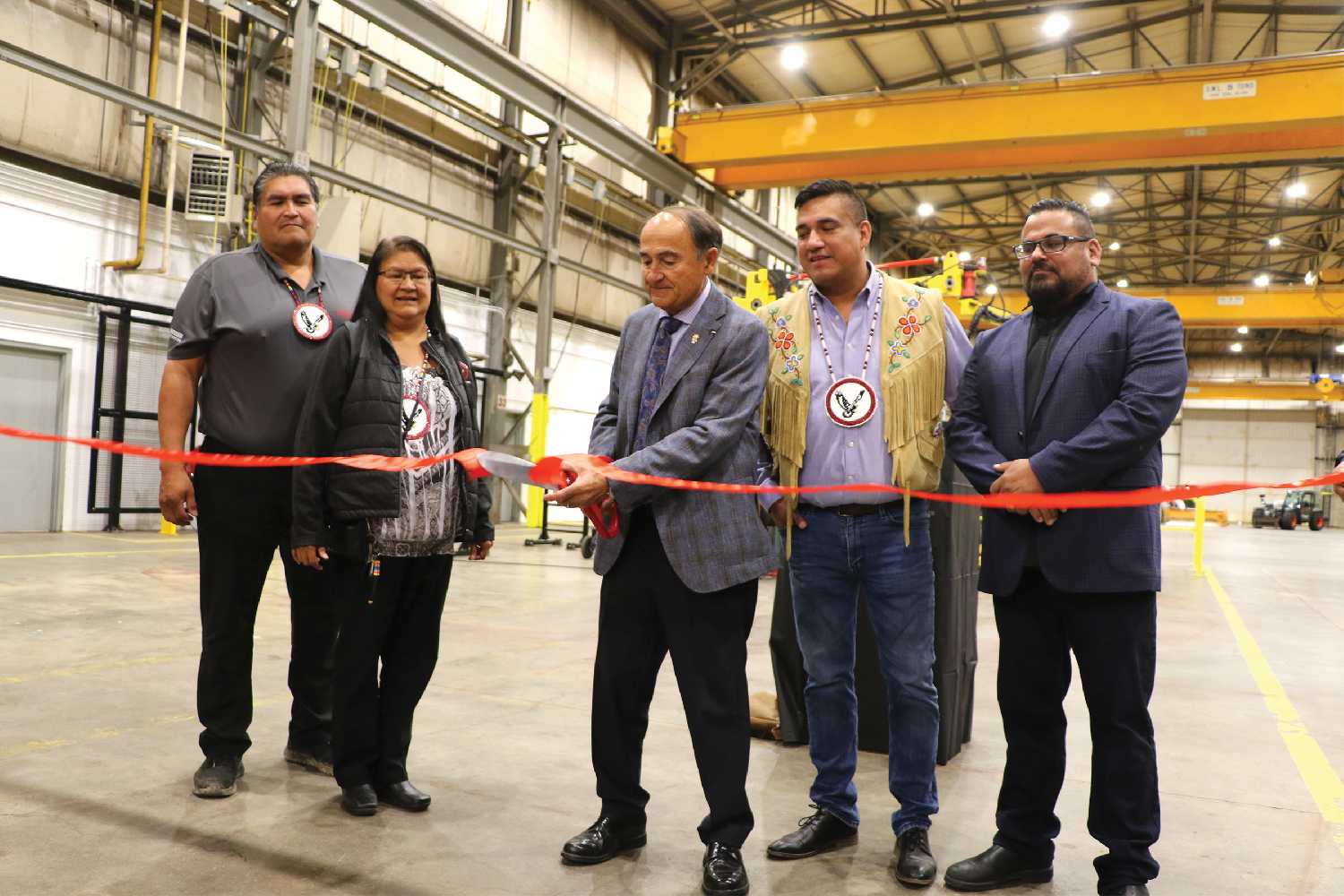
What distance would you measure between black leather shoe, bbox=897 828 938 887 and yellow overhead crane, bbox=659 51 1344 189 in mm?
11722

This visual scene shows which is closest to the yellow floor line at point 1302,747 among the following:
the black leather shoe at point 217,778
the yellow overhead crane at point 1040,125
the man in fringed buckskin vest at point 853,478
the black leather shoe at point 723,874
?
the man in fringed buckskin vest at point 853,478

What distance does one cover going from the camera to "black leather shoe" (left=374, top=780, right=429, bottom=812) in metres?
2.76

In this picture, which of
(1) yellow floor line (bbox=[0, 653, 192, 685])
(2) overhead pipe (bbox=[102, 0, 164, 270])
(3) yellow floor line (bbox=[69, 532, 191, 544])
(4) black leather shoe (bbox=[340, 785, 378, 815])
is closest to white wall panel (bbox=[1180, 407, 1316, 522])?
(3) yellow floor line (bbox=[69, 532, 191, 544])

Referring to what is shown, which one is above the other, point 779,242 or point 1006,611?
point 779,242

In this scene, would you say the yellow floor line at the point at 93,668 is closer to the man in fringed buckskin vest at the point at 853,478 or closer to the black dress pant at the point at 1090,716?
the man in fringed buckskin vest at the point at 853,478

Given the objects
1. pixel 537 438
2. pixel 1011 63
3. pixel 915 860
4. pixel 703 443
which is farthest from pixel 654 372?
pixel 1011 63

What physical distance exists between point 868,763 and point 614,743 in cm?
140

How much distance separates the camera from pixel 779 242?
1958 centimetres

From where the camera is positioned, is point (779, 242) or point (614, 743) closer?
point (614, 743)

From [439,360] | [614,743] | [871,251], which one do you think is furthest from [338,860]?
[871,251]

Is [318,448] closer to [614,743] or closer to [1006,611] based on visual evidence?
[614,743]

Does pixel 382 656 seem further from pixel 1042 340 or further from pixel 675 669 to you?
pixel 1042 340

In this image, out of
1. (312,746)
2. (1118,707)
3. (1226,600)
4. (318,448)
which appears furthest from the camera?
(1226,600)

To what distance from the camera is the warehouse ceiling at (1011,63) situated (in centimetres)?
1498
